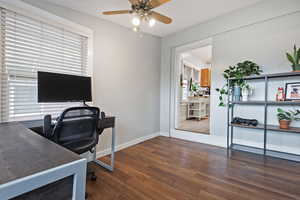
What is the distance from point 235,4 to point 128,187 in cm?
318

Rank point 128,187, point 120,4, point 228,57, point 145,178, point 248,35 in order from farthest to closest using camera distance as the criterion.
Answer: point 228,57 < point 248,35 < point 120,4 < point 145,178 < point 128,187

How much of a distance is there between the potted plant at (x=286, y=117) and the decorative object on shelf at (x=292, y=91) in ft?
0.64

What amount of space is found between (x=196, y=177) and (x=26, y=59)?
8.73 feet

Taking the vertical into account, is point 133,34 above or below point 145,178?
above

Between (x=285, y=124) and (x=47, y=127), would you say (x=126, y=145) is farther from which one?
(x=285, y=124)

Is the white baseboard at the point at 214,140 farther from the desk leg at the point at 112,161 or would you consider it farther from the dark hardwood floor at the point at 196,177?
the desk leg at the point at 112,161

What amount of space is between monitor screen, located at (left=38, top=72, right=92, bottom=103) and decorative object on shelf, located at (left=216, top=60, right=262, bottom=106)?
239cm

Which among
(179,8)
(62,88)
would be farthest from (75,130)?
(179,8)

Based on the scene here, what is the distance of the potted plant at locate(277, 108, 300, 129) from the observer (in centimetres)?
206

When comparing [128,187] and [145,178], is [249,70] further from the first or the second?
[128,187]

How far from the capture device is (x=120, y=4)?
87.7 inches

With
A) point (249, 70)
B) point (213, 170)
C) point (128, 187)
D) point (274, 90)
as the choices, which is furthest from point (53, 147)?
point (274, 90)

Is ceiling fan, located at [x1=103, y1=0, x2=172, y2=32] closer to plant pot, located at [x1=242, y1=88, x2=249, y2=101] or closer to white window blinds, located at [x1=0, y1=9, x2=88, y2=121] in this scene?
white window blinds, located at [x1=0, y1=9, x2=88, y2=121]

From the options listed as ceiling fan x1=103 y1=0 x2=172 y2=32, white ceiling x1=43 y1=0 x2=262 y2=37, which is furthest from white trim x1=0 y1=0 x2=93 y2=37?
ceiling fan x1=103 y1=0 x2=172 y2=32
